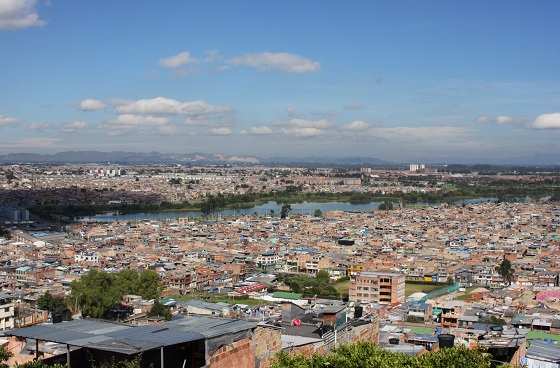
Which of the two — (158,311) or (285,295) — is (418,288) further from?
(158,311)

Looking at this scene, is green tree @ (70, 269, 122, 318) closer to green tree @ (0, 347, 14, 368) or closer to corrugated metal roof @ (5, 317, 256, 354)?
green tree @ (0, 347, 14, 368)

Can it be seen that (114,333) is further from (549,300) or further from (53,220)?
(53,220)

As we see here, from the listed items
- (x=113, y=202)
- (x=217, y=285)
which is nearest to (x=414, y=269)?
(x=217, y=285)

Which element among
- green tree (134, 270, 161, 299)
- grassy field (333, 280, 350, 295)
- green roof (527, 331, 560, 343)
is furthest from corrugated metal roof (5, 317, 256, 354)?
grassy field (333, 280, 350, 295)

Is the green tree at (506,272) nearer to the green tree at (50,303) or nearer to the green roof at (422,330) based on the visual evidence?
the green roof at (422,330)

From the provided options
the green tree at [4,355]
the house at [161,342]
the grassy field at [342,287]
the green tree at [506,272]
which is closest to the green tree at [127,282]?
the grassy field at [342,287]
